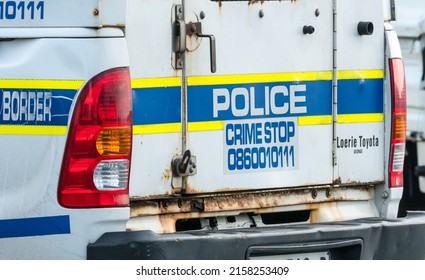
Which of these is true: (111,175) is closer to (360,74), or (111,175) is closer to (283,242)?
(283,242)

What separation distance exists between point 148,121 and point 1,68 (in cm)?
66

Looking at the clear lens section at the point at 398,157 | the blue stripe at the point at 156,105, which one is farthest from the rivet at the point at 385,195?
the blue stripe at the point at 156,105

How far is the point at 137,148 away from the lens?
5.49m

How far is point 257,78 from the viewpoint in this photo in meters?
5.87

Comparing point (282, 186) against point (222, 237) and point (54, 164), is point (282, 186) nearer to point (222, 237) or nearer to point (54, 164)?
point (222, 237)

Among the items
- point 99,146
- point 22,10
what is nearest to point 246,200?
point 99,146

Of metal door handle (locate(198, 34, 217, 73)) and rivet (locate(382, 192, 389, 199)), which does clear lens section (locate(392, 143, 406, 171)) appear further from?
metal door handle (locate(198, 34, 217, 73))

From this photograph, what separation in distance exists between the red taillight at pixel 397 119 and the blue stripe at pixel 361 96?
7 centimetres

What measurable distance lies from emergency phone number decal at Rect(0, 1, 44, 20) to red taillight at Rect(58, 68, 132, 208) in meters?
0.35

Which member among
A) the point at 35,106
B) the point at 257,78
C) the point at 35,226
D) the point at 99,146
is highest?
Answer: the point at 257,78

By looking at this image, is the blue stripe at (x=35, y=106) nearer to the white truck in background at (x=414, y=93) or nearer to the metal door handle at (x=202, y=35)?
the metal door handle at (x=202, y=35)

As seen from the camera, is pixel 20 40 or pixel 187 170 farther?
pixel 187 170

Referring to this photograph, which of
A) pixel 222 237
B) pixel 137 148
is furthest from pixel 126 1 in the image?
pixel 222 237

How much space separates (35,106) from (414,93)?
5.80 metres
